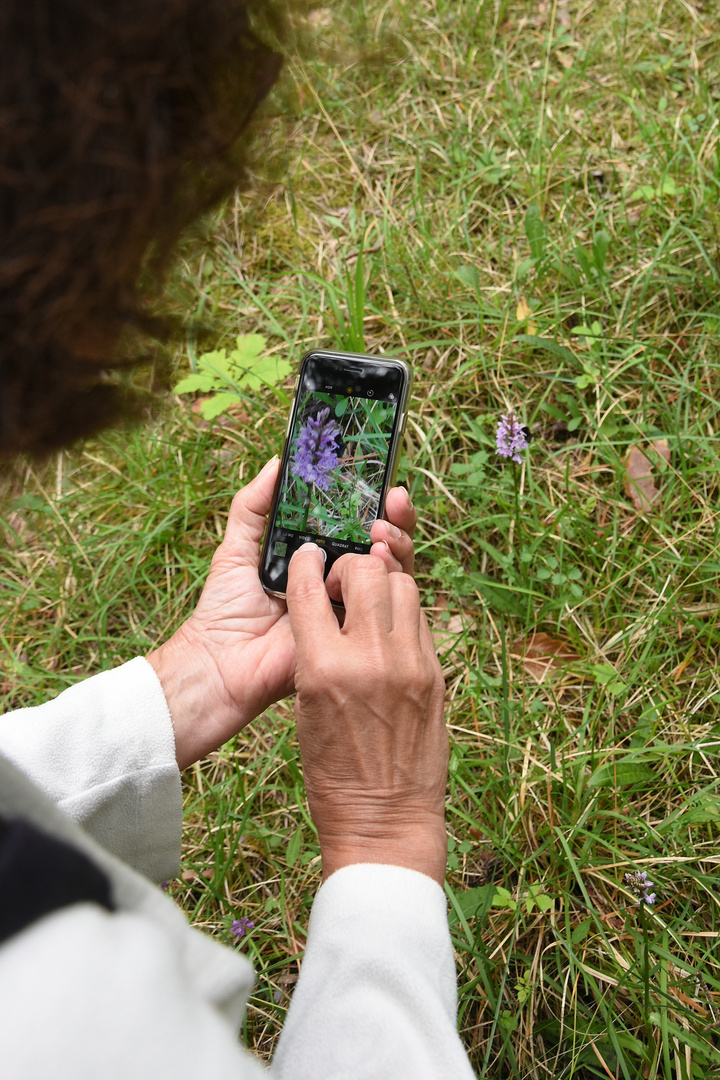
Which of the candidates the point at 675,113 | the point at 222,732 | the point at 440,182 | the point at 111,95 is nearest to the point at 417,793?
the point at 222,732

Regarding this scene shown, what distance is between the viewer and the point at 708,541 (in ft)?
6.25

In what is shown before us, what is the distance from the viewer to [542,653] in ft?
6.33

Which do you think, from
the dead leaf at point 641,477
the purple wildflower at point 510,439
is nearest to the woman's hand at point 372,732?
the purple wildflower at point 510,439

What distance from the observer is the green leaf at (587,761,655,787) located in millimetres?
1665

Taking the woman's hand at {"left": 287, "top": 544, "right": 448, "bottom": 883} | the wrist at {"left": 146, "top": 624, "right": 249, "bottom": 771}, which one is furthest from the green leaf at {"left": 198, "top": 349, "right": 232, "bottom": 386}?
the woman's hand at {"left": 287, "top": 544, "right": 448, "bottom": 883}

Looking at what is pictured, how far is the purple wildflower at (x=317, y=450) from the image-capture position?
175cm

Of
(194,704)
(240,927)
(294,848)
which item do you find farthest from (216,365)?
(240,927)

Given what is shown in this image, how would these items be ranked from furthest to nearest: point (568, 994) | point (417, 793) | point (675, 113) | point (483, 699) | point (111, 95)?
1. point (675, 113)
2. point (483, 699)
3. point (568, 994)
4. point (417, 793)
5. point (111, 95)

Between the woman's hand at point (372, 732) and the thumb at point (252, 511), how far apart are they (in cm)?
53

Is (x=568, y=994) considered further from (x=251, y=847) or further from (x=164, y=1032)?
(x=164, y=1032)

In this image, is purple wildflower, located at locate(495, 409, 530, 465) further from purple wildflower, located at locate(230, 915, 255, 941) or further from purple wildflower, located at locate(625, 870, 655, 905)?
purple wildflower, located at locate(230, 915, 255, 941)

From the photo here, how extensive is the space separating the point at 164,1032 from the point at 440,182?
2577mm

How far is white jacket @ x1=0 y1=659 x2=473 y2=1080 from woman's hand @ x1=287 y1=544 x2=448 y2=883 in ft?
0.29

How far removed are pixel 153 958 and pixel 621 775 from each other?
1.25m
